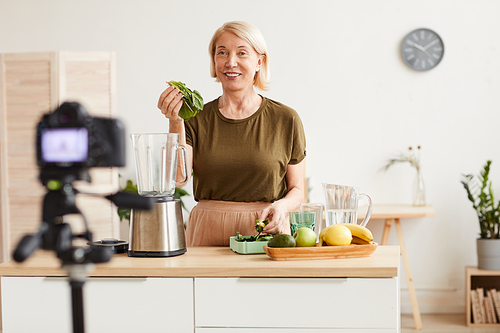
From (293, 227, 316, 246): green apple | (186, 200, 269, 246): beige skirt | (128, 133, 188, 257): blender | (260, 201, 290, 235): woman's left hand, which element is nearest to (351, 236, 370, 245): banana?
(293, 227, 316, 246): green apple

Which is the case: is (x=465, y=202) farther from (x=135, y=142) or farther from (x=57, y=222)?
(x=57, y=222)

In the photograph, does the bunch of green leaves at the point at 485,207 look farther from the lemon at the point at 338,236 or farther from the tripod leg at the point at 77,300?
the tripod leg at the point at 77,300

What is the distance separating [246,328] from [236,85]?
88 cm

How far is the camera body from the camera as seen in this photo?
2.11 ft

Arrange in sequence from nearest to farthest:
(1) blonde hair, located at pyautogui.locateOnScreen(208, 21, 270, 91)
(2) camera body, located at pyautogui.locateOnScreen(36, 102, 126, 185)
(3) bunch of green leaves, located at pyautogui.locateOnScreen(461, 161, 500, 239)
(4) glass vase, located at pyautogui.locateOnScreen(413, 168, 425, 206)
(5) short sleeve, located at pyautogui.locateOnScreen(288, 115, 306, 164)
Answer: (2) camera body, located at pyautogui.locateOnScreen(36, 102, 126, 185) < (1) blonde hair, located at pyautogui.locateOnScreen(208, 21, 270, 91) < (5) short sleeve, located at pyautogui.locateOnScreen(288, 115, 306, 164) < (3) bunch of green leaves, located at pyautogui.locateOnScreen(461, 161, 500, 239) < (4) glass vase, located at pyautogui.locateOnScreen(413, 168, 425, 206)

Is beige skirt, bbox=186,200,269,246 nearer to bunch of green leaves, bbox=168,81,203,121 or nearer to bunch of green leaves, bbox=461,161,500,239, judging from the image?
bunch of green leaves, bbox=168,81,203,121

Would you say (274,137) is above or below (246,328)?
above

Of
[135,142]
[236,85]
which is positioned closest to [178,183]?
[135,142]

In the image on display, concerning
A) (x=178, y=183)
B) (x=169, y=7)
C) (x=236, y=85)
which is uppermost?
(x=169, y=7)

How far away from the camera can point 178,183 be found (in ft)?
5.67

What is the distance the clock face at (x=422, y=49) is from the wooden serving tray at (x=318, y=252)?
2.74 meters

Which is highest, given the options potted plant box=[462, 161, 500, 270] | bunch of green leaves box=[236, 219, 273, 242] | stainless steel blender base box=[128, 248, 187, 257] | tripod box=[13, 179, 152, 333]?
tripod box=[13, 179, 152, 333]

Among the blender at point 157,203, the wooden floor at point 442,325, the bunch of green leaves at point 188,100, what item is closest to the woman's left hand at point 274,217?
the blender at point 157,203

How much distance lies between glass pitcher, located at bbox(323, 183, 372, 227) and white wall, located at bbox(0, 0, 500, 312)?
7.63 ft
